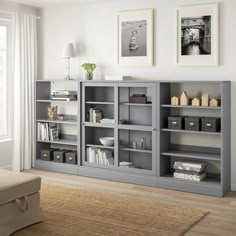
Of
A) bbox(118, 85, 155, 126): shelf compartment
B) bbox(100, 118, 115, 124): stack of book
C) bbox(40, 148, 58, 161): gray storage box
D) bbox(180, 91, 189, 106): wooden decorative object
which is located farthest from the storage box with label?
bbox(40, 148, 58, 161): gray storage box

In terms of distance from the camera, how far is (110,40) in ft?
21.0

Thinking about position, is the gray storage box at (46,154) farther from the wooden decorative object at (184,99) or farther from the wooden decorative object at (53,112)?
the wooden decorative object at (184,99)

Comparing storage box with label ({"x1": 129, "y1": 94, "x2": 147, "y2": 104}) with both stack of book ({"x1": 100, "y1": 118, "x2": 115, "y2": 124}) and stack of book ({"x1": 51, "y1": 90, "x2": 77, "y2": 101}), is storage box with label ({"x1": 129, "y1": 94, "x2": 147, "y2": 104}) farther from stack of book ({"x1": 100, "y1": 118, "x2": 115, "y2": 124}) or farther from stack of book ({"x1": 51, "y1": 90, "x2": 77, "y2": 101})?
stack of book ({"x1": 51, "y1": 90, "x2": 77, "y2": 101})

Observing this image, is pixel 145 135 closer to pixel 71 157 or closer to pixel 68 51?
pixel 71 157

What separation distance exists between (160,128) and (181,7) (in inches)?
63.9

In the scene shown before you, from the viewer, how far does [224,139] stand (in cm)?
529

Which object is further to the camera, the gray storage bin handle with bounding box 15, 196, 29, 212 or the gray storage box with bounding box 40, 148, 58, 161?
the gray storage box with bounding box 40, 148, 58, 161

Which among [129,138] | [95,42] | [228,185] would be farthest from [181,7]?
[228,185]

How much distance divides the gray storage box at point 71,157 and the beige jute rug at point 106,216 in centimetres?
113

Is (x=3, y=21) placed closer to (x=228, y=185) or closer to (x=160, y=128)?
(x=160, y=128)

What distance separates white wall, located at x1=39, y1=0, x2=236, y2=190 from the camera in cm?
548

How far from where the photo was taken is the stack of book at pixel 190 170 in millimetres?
5480

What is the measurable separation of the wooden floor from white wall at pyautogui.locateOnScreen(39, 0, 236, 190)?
671mm

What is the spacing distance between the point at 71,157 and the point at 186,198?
2.02m
